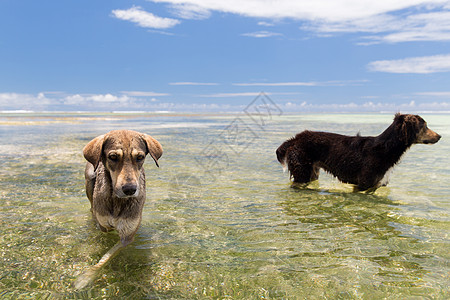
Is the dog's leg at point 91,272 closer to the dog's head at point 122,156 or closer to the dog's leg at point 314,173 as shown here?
the dog's head at point 122,156

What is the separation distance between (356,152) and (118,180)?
6.77m

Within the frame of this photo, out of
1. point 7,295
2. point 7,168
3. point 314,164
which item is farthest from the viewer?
point 7,168

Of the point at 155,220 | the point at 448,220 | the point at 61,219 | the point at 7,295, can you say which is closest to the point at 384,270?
the point at 448,220

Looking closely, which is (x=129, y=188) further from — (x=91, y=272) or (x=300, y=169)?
(x=300, y=169)

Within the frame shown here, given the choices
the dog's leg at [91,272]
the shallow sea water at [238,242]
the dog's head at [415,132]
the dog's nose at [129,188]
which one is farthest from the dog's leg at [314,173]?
the dog's nose at [129,188]

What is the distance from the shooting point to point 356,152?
28.3 feet

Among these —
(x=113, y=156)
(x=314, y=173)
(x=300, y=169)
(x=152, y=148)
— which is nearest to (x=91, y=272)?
(x=113, y=156)

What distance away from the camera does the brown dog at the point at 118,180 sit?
161 inches

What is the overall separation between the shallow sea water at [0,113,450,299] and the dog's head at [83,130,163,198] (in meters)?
1.21

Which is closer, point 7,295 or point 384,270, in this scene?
point 7,295

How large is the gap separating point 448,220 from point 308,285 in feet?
13.8

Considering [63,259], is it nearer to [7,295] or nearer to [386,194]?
[7,295]

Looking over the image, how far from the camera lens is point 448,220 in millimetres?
6301

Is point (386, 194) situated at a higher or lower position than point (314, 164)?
lower
